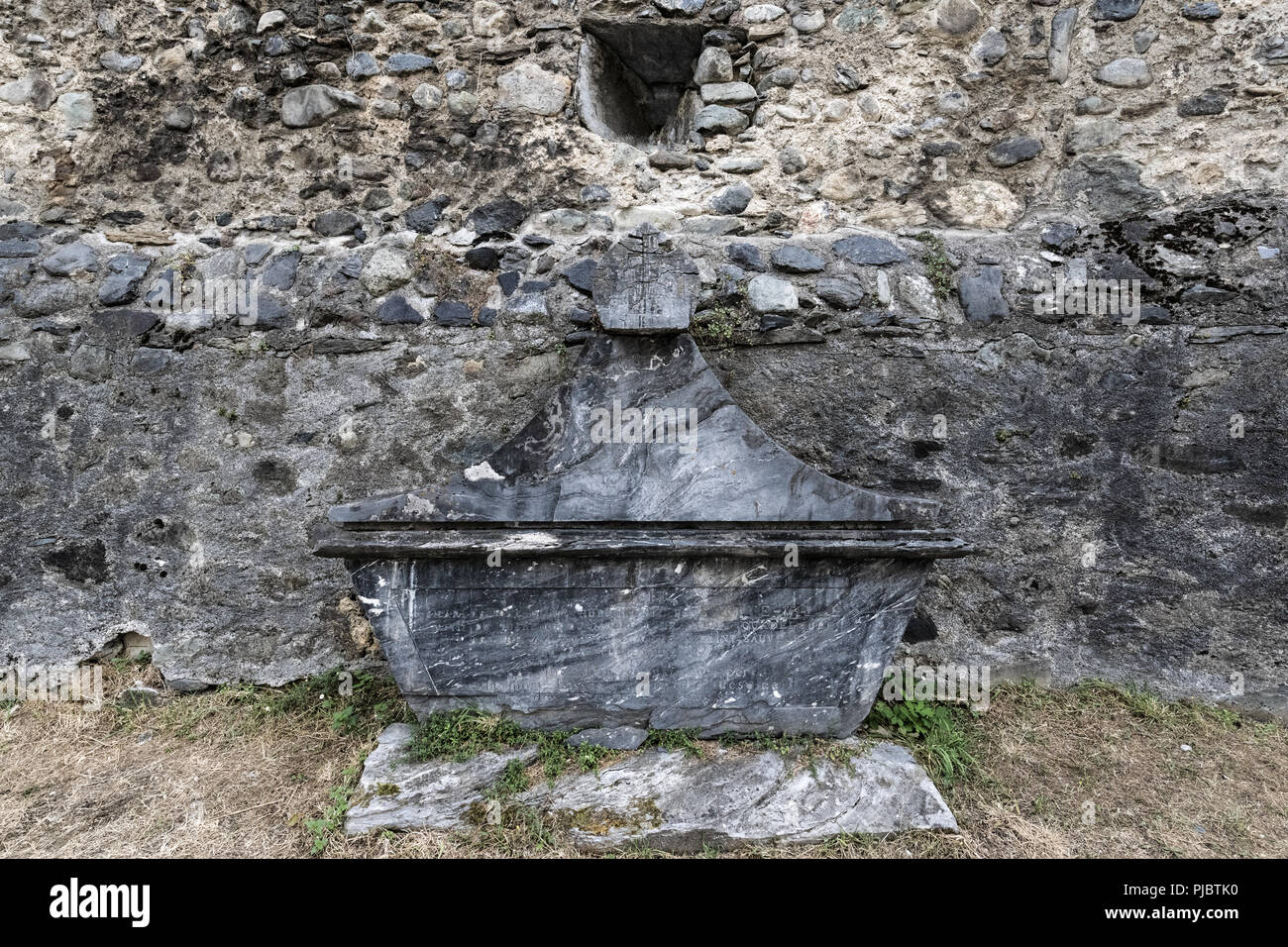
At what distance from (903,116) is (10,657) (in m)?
4.49

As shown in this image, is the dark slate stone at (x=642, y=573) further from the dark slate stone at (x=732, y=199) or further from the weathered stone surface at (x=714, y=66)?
the weathered stone surface at (x=714, y=66)

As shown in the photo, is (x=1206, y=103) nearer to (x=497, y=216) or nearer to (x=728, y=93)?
(x=728, y=93)

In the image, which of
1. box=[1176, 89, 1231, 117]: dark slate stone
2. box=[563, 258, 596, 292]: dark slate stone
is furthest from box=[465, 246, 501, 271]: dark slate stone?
box=[1176, 89, 1231, 117]: dark slate stone

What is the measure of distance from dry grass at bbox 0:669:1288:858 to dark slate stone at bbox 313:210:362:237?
1.99m

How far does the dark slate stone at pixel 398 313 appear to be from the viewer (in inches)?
122

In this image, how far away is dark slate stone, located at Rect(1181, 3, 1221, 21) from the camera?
2.97m

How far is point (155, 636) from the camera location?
123 inches

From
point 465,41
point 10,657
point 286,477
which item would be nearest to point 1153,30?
point 465,41

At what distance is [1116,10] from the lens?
3035 mm

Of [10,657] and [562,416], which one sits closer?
[562,416]

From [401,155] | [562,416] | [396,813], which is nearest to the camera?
[396,813]

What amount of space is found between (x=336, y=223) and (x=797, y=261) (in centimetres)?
202

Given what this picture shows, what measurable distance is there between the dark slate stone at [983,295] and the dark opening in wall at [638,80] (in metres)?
1.43

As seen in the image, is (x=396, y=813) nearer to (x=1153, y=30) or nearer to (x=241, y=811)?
(x=241, y=811)
